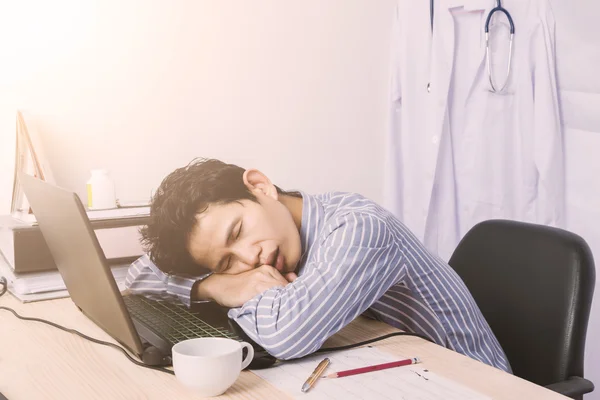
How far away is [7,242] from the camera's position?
54.7 inches

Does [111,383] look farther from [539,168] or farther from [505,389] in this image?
[539,168]

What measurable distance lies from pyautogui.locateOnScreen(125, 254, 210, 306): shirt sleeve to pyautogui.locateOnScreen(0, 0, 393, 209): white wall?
468 millimetres

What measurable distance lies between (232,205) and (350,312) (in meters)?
0.30

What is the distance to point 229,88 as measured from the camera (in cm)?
189

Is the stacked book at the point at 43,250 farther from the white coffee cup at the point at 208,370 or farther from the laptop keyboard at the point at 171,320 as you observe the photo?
the white coffee cup at the point at 208,370

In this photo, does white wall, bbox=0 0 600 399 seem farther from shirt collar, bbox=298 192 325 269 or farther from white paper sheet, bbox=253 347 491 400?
white paper sheet, bbox=253 347 491 400

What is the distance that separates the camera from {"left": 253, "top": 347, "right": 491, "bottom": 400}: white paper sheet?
0.83 metres

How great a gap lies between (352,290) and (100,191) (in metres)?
0.80

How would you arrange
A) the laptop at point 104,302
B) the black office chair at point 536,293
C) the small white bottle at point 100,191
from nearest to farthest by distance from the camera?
the laptop at point 104,302
the black office chair at point 536,293
the small white bottle at point 100,191

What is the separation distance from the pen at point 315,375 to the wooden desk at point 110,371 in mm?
31

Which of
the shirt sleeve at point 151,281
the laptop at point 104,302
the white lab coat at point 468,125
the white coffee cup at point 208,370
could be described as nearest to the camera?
the white coffee cup at point 208,370

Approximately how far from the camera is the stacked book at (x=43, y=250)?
4.42ft

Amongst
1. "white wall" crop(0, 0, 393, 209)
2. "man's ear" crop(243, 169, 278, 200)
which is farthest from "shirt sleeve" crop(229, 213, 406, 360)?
"white wall" crop(0, 0, 393, 209)

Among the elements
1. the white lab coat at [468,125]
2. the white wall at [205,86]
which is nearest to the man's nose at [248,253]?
the white wall at [205,86]
